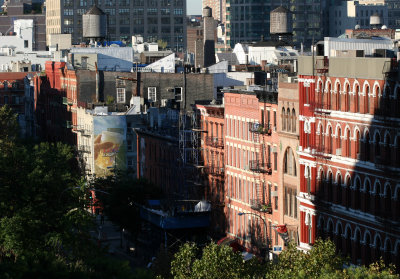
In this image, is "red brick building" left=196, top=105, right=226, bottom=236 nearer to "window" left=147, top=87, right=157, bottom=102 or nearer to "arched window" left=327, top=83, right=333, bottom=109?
"arched window" left=327, top=83, right=333, bottom=109

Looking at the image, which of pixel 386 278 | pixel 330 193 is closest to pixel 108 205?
pixel 330 193

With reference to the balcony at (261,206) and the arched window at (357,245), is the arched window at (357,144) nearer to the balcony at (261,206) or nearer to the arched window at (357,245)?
the arched window at (357,245)

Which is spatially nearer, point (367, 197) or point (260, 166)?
point (367, 197)

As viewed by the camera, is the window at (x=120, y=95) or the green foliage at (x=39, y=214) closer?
the green foliage at (x=39, y=214)

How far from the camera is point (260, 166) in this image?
106 metres

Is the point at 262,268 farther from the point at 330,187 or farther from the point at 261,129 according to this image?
the point at 261,129

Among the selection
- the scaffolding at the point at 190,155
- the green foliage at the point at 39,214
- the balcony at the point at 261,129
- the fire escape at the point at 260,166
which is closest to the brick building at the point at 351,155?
the balcony at the point at 261,129

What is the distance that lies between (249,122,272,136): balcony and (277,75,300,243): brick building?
302 cm

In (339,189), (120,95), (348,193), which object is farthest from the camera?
(120,95)

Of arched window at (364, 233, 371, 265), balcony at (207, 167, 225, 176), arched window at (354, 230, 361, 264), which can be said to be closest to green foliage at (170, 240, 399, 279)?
arched window at (364, 233, 371, 265)

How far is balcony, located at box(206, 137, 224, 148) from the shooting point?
116756 mm

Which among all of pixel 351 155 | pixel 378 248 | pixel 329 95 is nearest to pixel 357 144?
pixel 351 155

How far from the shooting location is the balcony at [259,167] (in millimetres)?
104500

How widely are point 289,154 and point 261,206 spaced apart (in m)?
7.00
